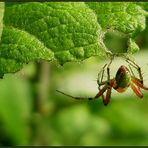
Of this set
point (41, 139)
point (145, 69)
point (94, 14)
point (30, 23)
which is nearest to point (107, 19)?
point (94, 14)

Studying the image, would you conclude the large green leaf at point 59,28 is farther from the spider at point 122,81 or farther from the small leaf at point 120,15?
the spider at point 122,81

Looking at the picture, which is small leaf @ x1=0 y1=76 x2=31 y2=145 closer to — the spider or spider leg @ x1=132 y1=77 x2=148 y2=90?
the spider

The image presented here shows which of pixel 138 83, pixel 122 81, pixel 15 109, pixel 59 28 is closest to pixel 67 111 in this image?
pixel 15 109

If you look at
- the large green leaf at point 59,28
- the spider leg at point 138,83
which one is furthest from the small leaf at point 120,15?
the spider leg at point 138,83

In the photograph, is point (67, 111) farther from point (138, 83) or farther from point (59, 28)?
point (59, 28)

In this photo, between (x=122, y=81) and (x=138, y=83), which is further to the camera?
(x=138, y=83)

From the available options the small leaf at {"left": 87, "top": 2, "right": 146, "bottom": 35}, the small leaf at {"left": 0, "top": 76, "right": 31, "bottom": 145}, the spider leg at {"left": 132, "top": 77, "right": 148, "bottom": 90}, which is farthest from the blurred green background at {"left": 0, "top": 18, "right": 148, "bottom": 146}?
the small leaf at {"left": 87, "top": 2, "right": 146, "bottom": 35}
